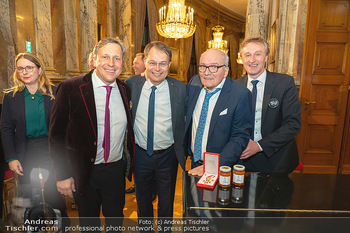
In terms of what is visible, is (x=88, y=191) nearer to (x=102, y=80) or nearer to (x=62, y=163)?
(x=62, y=163)

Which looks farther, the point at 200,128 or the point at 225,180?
the point at 200,128

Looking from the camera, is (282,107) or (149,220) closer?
(282,107)

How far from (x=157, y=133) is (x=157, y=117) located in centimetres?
15

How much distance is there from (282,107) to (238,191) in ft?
3.50

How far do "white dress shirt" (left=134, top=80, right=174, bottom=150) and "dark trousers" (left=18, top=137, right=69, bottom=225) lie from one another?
0.92m

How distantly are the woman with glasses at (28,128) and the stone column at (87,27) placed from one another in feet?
9.96

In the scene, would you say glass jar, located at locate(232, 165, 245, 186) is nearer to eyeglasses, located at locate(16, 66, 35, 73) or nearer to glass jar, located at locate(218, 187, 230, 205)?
glass jar, located at locate(218, 187, 230, 205)

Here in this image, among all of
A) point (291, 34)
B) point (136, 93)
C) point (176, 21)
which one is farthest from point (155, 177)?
point (176, 21)

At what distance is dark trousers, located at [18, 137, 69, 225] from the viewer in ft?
6.85

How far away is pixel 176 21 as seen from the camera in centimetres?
564

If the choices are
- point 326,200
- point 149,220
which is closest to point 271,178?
point 326,200

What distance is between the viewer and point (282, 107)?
6.63 ft

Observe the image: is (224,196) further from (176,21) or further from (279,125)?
(176,21)

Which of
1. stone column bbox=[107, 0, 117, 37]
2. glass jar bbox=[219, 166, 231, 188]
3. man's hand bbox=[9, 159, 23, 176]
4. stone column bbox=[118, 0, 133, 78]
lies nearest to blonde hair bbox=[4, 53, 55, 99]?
man's hand bbox=[9, 159, 23, 176]
